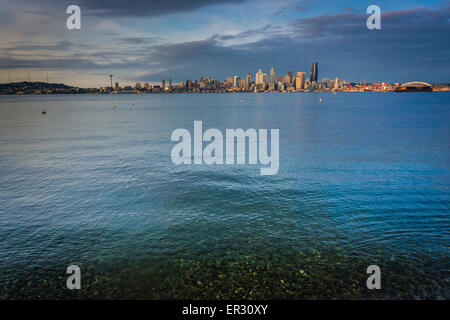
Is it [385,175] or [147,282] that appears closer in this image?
[147,282]

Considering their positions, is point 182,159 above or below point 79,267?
above

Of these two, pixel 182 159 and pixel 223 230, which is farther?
pixel 182 159

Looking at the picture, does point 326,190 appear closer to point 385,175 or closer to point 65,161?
point 385,175

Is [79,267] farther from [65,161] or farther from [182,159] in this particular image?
[65,161]

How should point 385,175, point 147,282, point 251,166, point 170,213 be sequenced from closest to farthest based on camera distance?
point 147,282
point 170,213
point 385,175
point 251,166

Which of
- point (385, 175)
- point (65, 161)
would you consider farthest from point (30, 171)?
point (385, 175)

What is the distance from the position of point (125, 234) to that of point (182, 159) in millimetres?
25840

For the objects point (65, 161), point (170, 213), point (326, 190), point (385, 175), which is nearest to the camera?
point (170, 213)

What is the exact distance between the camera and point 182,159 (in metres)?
49.4

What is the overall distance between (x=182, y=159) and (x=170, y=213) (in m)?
21.5

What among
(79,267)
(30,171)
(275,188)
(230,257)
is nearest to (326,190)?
(275,188)
